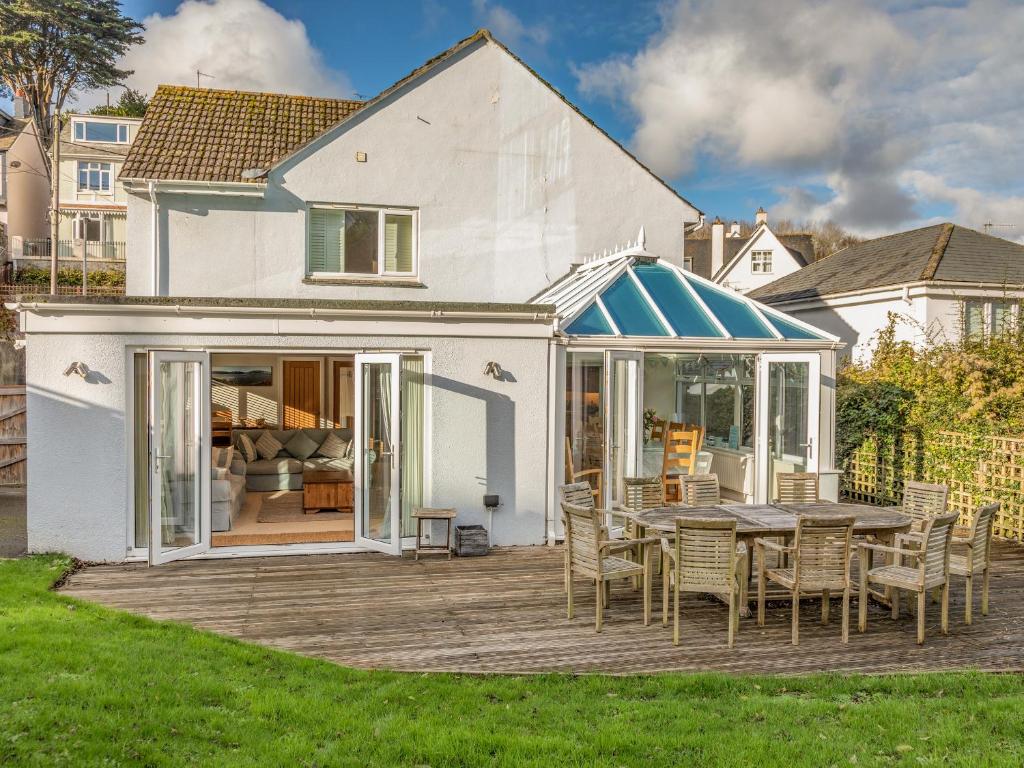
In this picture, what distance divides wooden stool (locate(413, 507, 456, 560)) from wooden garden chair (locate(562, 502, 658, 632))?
2.59m

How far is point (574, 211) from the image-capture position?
569 inches

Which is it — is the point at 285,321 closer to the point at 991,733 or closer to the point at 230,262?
the point at 230,262

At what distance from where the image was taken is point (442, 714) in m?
5.17

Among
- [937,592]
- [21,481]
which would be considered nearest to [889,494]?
[937,592]

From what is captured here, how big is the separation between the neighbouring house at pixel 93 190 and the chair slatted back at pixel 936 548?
1351 inches

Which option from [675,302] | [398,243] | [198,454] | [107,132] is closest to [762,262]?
[675,302]

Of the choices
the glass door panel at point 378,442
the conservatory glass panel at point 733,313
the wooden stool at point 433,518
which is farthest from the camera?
the conservatory glass panel at point 733,313

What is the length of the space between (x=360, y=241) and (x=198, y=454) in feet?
17.8

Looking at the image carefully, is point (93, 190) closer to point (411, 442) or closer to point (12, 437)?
point (12, 437)

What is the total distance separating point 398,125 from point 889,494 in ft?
36.2

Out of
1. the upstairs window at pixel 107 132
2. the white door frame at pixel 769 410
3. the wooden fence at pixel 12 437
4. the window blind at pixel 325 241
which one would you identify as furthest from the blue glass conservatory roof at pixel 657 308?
the upstairs window at pixel 107 132

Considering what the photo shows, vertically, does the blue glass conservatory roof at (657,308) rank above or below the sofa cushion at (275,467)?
above

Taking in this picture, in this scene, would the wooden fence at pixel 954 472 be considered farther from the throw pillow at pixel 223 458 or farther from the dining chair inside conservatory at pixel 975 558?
the throw pillow at pixel 223 458

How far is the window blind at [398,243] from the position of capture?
13805 millimetres
